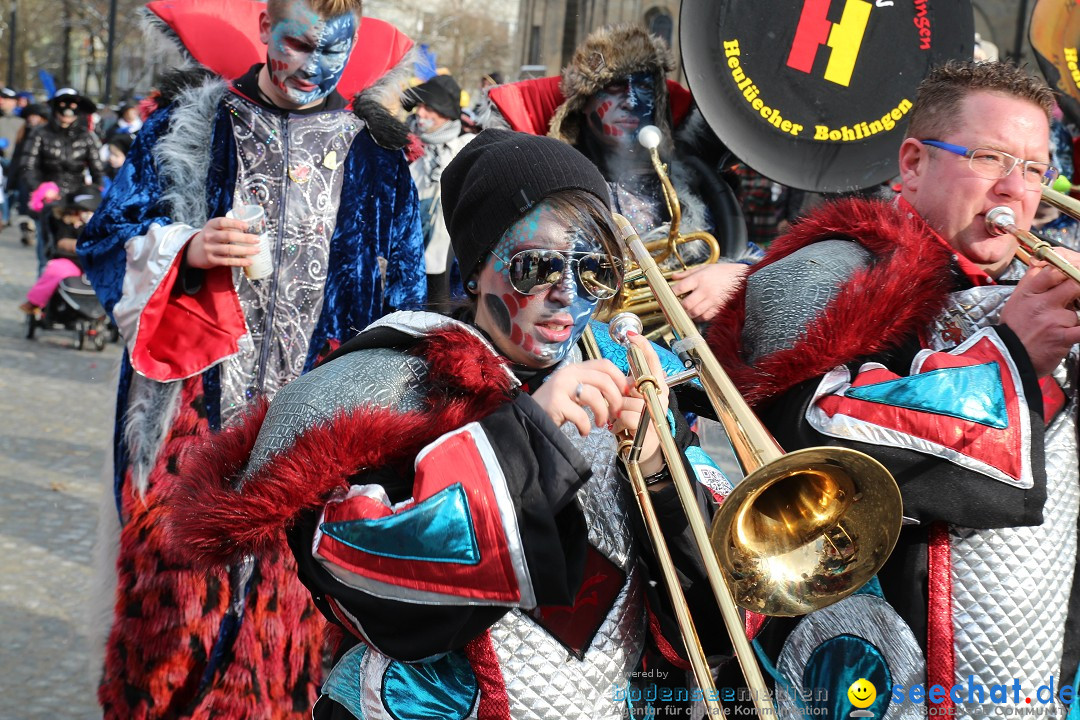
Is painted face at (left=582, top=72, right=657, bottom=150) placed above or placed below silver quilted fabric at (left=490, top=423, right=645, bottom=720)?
above

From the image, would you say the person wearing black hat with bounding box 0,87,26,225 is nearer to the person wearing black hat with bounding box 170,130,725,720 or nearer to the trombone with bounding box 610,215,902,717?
the person wearing black hat with bounding box 170,130,725,720

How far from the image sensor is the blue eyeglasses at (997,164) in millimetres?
2420

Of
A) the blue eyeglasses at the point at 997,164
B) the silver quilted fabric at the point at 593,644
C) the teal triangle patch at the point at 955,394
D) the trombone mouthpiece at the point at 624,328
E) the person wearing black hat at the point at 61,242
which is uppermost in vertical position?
the blue eyeglasses at the point at 997,164

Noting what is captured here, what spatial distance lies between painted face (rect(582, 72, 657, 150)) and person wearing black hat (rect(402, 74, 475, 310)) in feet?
4.74

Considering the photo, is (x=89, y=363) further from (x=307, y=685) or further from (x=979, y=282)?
(x=979, y=282)

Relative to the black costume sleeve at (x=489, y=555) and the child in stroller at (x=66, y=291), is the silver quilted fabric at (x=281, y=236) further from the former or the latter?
the child in stroller at (x=66, y=291)

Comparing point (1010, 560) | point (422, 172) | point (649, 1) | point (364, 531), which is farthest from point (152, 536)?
point (649, 1)

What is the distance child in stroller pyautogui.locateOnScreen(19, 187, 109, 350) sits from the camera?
10.1 meters

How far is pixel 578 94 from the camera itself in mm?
4445

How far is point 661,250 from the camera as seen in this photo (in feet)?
13.3

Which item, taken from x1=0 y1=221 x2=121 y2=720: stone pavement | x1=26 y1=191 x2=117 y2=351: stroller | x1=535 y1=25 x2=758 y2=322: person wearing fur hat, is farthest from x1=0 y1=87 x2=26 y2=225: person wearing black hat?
x1=535 y1=25 x2=758 y2=322: person wearing fur hat

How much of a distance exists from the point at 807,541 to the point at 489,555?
1.80ft

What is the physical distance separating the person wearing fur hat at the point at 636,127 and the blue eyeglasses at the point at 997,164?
188 centimetres

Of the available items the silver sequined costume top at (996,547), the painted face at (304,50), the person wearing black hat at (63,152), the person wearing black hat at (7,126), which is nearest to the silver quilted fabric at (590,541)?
the silver sequined costume top at (996,547)
